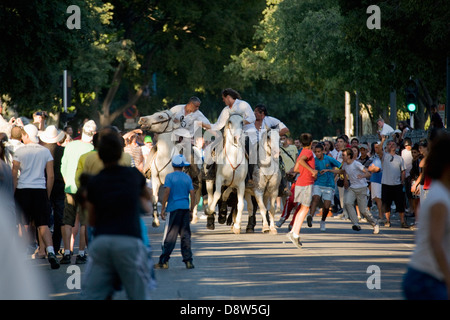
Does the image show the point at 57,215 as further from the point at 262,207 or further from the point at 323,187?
the point at 323,187

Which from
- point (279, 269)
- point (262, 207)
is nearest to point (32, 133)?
point (279, 269)

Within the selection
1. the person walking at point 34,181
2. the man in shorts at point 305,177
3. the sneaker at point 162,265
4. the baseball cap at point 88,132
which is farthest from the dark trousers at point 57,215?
the man in shorts at point 305,177

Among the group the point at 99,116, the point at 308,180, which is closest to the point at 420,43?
the point at 308,180

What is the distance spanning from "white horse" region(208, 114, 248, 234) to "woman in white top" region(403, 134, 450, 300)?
506 inches

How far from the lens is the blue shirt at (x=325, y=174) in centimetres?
2169

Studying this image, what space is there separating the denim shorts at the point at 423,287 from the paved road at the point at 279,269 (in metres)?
4.11

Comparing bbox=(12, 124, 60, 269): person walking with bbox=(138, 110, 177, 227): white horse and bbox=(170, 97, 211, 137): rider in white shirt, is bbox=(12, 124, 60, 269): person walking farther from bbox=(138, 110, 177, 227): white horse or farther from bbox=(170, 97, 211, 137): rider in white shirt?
bbox=(170, 97, 211, 137): rider in white shirt

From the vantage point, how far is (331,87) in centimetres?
4625

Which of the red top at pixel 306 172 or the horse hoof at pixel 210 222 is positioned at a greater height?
the red top at pixel 306 172

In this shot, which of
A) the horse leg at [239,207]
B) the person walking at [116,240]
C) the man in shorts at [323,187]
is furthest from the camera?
the man in shorts at [323,187]

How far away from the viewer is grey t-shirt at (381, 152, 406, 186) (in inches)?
902

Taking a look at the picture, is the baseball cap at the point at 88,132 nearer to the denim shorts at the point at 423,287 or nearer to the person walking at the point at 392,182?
the denim shorts at the point at 423,287

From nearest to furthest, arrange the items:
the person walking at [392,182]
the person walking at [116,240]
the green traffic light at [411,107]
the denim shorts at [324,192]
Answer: the person walking at [116,240] < the denim shorts at [324,192] < the person walking at [392,182] < the green traffic light at [411,107]
